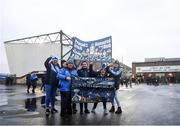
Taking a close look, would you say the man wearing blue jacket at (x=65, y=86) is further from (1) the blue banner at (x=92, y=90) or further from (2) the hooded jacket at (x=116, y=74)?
(2) the hooded jacket at (x=116, y=74)

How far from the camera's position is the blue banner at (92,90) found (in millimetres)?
12828

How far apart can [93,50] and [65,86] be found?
41.9ft

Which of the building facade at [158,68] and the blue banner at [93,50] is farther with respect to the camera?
the building facade at [158,68]

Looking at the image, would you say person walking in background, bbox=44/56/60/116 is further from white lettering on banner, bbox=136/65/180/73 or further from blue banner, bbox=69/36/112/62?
white lettering on banner, bbox=136/65/180/73

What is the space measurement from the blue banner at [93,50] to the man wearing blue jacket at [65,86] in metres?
10.3

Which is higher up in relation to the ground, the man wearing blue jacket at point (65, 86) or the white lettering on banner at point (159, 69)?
the white lettering on banner at point (159, 69)

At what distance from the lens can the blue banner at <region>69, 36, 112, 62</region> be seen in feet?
76.5

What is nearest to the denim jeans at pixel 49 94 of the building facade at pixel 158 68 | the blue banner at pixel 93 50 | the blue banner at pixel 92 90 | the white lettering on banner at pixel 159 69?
the blue banner at pixel 92 90

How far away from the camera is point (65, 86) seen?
12.5m

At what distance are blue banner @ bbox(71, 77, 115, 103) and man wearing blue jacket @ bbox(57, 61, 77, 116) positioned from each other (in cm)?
26

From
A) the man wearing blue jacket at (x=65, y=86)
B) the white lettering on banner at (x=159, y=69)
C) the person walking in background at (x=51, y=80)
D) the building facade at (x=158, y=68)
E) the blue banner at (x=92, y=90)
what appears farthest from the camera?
the white lettering on banner at (x=159, y=69)

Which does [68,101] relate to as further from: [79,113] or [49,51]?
[49,51]

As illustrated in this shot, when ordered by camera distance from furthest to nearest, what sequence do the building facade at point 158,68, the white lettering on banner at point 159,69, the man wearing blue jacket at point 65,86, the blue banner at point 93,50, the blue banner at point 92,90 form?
1. the white lettering on banner at point 159,69
2. the building facade at point 158,68
3. the blue banner at point 93,50
4. the blue banner at point 92,90
5. the man wearing blue jacket at point 65,86

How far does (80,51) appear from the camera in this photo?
23.7m
